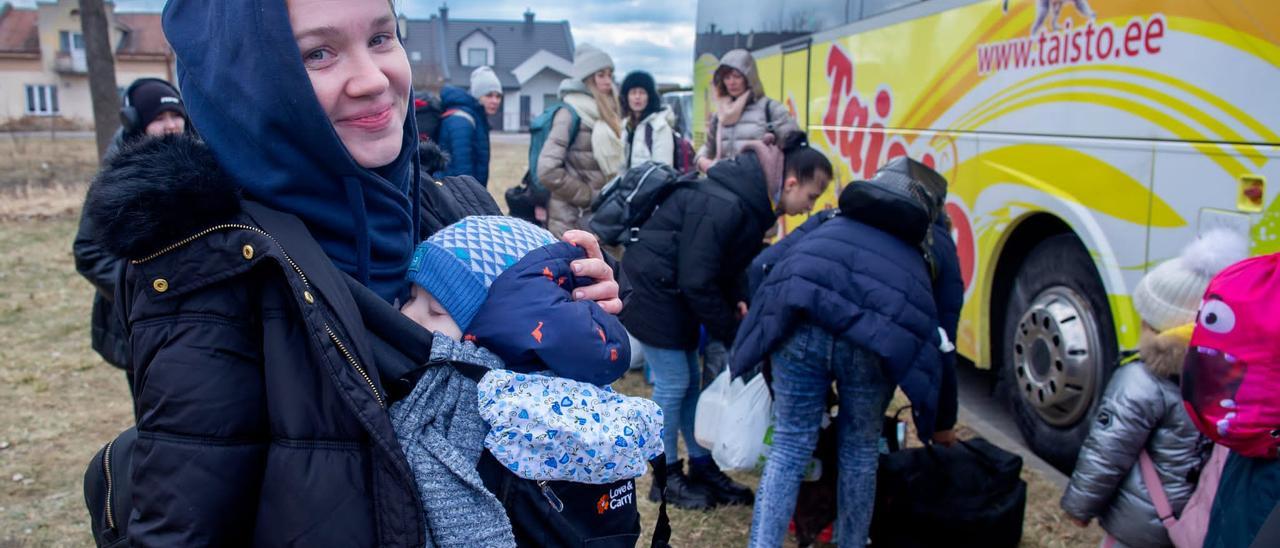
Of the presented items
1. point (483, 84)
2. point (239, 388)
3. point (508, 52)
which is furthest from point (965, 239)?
point (508, 52)

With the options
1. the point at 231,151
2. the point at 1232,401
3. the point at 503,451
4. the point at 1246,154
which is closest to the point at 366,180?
the point at 231,151

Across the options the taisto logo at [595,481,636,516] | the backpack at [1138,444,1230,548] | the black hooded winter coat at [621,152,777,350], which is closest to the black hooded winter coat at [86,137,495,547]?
the taisto logo at [595,481,636,516]

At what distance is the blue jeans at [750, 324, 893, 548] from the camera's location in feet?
11.6

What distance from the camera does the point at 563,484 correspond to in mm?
1414

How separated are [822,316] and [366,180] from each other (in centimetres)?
223

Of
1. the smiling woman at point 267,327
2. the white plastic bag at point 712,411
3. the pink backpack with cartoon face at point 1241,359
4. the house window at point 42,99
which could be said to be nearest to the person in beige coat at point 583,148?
the white plastic bag at point 712,411

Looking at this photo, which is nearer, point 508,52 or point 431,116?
point 431,116

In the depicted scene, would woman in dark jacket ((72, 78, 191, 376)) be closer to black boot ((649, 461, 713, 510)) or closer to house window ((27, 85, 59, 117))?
black boot ((649, 461, 713, 510))

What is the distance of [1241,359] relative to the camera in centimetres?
210

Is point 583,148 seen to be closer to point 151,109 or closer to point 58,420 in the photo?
point 151,109

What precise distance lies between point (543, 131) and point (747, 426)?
328 centimetres

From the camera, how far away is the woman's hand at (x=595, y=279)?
1562 mm

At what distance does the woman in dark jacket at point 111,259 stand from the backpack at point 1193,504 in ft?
11.2

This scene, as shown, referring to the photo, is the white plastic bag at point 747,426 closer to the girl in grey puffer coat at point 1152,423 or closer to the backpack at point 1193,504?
the girl in grey puffer coat at point 1152,423
